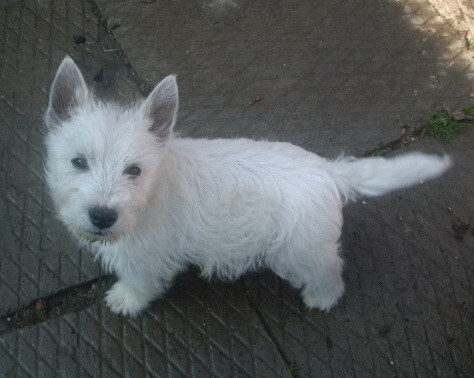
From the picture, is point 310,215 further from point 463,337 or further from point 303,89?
point 303,89

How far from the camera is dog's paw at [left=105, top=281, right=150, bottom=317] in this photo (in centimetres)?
319

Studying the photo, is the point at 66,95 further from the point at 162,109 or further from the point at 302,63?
the point at 302,63

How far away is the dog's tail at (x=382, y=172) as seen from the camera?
2.63 metres

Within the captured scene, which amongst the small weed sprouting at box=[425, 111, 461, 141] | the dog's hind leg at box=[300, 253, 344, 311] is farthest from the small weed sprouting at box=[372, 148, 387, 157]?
the dog's hind leg at box=[300, 253, 344, 311]

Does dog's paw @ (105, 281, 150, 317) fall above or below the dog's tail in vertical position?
below

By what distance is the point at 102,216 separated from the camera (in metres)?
2.22

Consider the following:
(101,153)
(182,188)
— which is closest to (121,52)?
(182,188)

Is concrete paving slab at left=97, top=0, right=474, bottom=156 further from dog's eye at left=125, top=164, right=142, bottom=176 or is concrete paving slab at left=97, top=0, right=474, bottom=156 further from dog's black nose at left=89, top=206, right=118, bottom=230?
dog's black nose at left=89, top=206, right=118, bottom=230

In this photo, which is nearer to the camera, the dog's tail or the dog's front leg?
the dog's tail

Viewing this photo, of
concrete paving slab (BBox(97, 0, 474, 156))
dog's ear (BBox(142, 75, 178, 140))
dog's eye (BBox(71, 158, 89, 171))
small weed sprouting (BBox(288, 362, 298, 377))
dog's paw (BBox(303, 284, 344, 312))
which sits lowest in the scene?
small weed sprouting (BBox(288, 362, 298, 377))

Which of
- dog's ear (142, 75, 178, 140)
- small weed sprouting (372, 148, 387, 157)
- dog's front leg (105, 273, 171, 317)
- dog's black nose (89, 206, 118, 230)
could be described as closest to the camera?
dog's black nose (89, 206, 118, 230)

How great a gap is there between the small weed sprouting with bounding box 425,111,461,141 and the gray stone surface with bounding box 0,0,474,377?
0.33 feet

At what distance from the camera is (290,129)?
14.0 ft

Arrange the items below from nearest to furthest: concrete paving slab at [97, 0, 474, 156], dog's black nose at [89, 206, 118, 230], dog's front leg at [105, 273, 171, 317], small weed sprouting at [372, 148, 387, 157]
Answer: dog's black nose at [89, 206, 118, 230] < dog's front leg at [105, 273, 171, 317] < small weed sprouting at [372, 148, 387, 157] < concrete paving slab at [97, 0, 474, 156]
